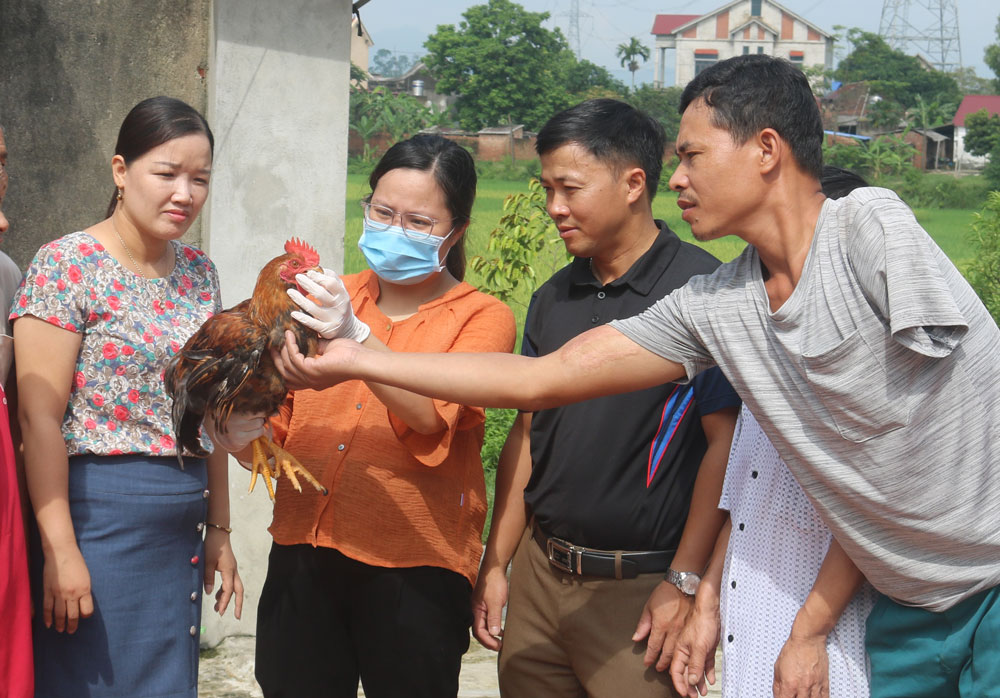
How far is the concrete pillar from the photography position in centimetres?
409

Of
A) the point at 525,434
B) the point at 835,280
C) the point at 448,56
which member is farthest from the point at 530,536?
the point at 448,56

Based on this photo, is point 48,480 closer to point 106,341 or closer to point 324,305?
point 106,341

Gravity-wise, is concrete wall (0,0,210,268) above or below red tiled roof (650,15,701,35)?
below

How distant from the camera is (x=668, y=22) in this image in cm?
6309

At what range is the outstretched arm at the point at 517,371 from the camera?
7.55 ft

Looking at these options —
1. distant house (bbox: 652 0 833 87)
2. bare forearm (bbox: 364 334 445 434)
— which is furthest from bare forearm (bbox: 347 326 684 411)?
distant house (bbox: 652 0 833 87)

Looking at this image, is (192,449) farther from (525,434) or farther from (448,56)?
(448,56)

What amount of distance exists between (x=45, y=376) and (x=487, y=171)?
429 inches

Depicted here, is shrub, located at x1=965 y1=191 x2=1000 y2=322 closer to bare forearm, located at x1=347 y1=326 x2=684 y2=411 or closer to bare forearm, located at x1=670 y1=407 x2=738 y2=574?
bare forearm, located at x1=670 y1=407 x2=738 y2=574

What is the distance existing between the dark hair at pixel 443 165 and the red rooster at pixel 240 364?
417mm

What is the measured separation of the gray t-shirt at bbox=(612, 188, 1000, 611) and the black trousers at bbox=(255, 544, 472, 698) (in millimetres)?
1166

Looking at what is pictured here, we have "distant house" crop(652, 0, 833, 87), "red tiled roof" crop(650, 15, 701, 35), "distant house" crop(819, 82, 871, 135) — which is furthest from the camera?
"red tiled roof" crop(650, 15, 701, 35)

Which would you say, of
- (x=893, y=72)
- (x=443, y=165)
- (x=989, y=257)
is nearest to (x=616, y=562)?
(x=443, y=165)

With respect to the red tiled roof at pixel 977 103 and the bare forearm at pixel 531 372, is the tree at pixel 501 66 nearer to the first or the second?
the bare forearm at pixel 531 372
